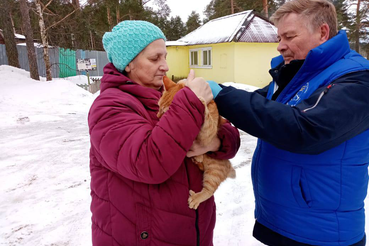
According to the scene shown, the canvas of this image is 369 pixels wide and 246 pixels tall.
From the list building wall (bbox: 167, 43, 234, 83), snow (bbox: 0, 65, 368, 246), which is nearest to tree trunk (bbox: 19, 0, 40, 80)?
snow (bbox: 0, 65, 368, 246)

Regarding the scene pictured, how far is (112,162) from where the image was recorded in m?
1.25

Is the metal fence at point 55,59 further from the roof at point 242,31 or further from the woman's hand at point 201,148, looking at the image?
the woman's hand at point 201,148

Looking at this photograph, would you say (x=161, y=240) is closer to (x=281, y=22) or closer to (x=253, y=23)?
(x=281, y=22)

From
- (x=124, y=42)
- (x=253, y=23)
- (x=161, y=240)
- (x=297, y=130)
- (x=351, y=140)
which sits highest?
(x=253, y=23)

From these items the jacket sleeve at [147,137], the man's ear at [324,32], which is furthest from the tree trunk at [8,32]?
the man's ear at [324,32]

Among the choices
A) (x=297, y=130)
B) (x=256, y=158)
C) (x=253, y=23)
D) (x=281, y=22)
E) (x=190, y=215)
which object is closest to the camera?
(x=297, y=130)

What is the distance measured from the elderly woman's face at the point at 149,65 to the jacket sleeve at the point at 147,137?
1.23 ft

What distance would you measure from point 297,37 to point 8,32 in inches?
698

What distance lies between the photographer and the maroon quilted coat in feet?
3.80

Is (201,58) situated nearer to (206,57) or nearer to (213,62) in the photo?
(206,57)

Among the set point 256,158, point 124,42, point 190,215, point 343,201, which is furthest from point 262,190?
point 124,42

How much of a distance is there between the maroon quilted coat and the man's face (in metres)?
0.90

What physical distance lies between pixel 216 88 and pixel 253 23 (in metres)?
16.7

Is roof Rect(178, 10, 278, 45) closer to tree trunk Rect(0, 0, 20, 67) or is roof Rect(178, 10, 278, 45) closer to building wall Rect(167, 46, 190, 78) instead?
building wall Rect(167, 46, 190, 78)
